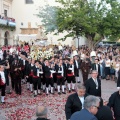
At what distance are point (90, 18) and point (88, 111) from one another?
27.5 metres

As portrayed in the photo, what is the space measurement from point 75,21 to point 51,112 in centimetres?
2131

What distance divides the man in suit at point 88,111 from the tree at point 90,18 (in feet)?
84.8

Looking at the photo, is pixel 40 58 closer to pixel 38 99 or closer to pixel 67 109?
pixel 38 99

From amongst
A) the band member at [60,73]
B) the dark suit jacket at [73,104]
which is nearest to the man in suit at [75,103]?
the dark suit jacket at [73,104]

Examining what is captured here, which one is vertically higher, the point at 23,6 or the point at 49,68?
the point at 23,6

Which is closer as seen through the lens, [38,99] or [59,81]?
[38,99]

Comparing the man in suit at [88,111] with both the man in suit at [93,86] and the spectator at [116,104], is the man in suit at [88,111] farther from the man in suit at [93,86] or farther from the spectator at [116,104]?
the man in suit at [93,86]

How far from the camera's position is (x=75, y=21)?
104 ft

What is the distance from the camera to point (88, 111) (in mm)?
5176

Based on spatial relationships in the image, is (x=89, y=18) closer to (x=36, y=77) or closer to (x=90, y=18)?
(x=90, y=18)

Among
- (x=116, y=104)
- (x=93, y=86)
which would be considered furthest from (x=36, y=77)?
(x=116, y=104)

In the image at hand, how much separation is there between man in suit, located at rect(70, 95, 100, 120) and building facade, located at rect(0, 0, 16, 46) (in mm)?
39906

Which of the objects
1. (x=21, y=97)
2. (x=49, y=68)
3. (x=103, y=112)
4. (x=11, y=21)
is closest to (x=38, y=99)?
(x=21, y=97)

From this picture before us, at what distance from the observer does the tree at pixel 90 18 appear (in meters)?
31.6
